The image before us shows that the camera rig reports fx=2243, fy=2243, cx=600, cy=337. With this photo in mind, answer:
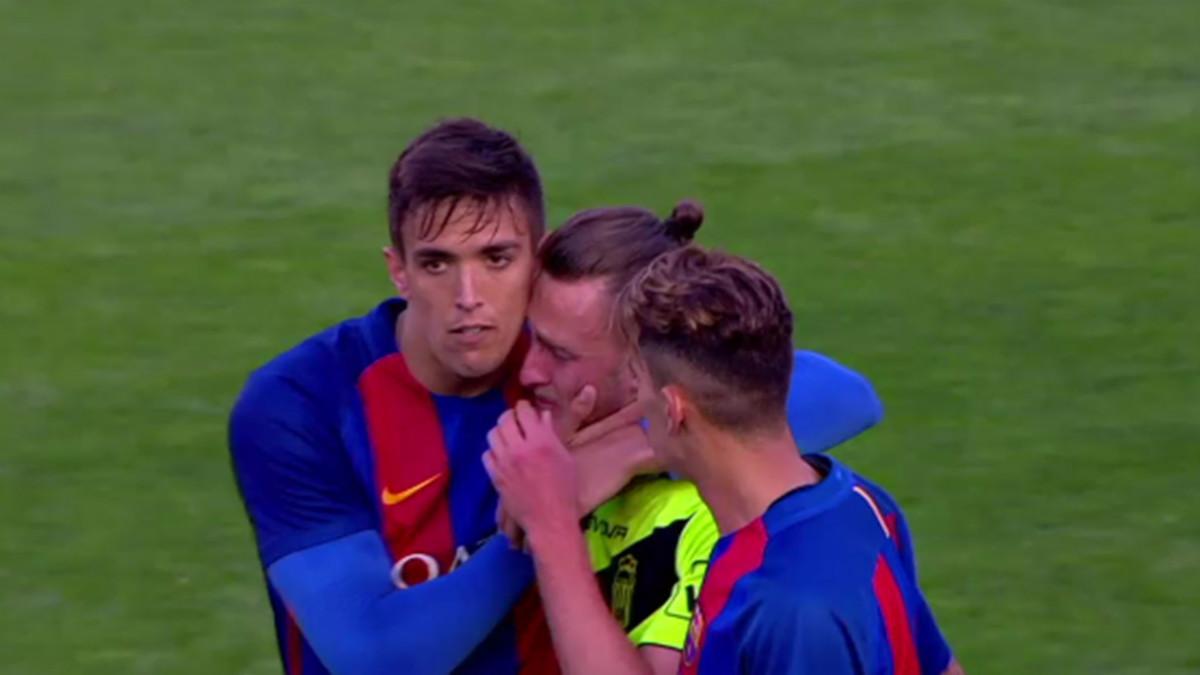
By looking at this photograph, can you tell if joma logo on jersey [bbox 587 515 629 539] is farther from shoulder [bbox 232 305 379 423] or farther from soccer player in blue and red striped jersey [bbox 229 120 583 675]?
shoulder [bbox 232 305 379 423]

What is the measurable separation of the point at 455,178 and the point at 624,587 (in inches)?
30.3

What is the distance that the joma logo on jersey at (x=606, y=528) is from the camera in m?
3.89

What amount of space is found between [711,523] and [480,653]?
1.57 ft

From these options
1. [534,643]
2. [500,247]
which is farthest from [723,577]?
[500,247]

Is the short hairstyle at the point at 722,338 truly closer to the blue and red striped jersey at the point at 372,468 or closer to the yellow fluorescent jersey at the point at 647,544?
the yellow fluorescent jersey at the point at 647,544

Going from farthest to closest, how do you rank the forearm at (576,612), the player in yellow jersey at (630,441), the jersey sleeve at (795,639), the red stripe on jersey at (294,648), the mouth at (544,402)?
the red stripe on jersey at (294,648), the mouth at (544,402), the player in yellow jersey at (630,441), the forearm at (576,612), the jersey sleeve at (795,639)

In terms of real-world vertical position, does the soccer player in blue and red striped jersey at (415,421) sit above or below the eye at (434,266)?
below

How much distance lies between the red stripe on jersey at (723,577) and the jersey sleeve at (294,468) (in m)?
0.81

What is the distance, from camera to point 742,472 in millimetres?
3326

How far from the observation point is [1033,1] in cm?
1204

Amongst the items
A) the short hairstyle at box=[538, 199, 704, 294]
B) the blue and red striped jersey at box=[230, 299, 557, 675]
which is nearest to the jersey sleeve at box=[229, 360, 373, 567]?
the blue and red striped jersey at box=[230, 299, 557, 675]

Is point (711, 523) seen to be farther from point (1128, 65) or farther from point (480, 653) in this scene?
point (1128, 65)

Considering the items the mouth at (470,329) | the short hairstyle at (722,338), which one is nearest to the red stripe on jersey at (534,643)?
the mouth at (470,329)

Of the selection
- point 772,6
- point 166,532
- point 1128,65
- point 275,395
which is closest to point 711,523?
point 275,395
